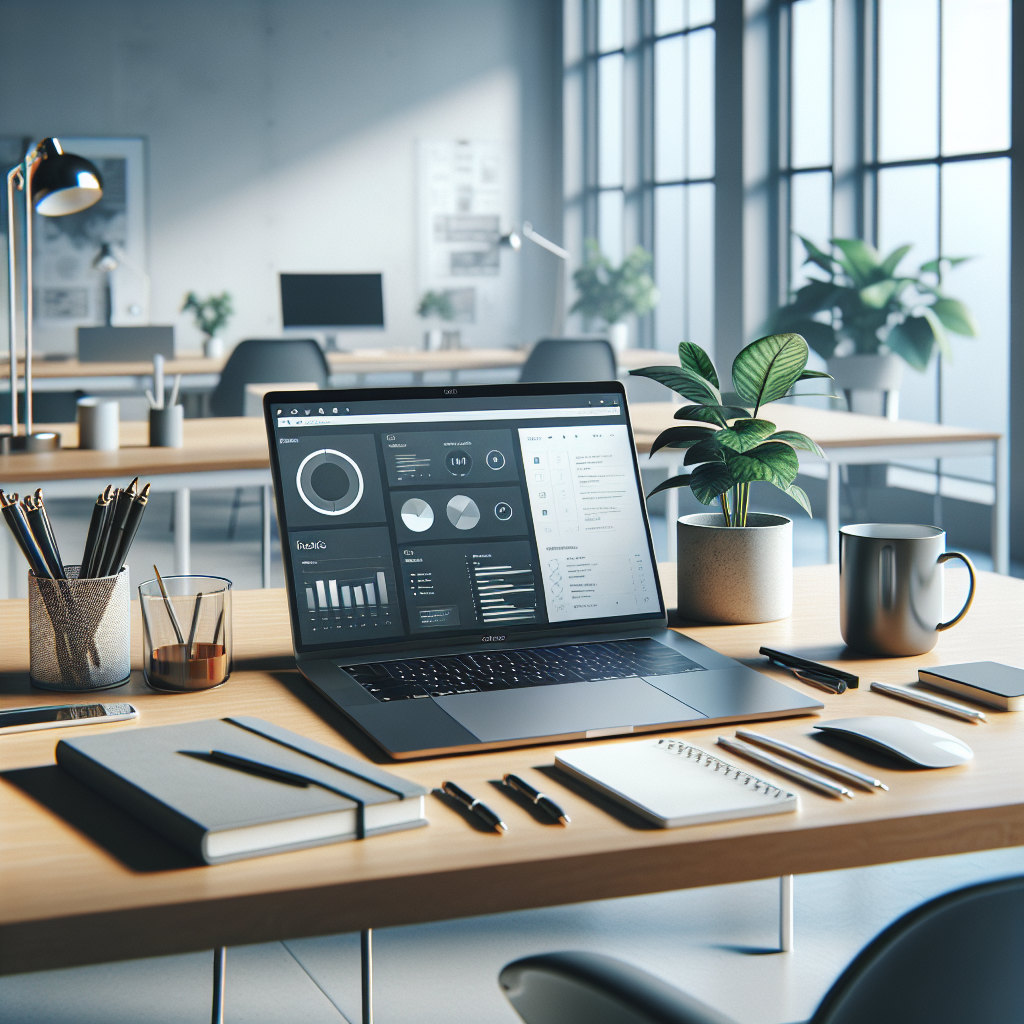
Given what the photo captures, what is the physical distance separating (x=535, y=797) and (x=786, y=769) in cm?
18

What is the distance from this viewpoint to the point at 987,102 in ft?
16.2

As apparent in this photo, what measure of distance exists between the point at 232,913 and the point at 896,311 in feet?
15.9

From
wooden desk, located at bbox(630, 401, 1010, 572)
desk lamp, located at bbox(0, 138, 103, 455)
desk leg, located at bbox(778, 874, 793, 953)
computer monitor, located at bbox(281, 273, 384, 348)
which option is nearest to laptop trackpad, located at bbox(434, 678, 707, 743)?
desk leg, located at bbox(778, 874, 793, 953)

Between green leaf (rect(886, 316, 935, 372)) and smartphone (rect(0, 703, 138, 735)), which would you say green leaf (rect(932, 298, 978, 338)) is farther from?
smartphone (rect(0, 703, 138, 735))

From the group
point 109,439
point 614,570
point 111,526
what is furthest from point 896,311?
point 111,526

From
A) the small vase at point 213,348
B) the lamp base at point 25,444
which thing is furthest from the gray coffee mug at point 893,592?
the small vase at point 213,348

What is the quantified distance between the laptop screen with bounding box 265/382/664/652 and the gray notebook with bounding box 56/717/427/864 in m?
0.27

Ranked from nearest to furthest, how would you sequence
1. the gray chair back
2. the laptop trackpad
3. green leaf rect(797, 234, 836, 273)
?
the laptop trackpad → the gray chair back → green leaf rect(797, 234, 836, 273)

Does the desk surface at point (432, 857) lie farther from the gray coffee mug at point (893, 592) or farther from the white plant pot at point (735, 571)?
the white plant pot at point (735, 571)

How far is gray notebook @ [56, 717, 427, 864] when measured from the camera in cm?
73

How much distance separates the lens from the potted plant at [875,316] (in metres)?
4.91

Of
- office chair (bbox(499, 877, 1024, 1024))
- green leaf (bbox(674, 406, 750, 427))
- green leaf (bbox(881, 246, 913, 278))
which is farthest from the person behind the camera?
green leaf (bbox(881, 246, 913, 278))

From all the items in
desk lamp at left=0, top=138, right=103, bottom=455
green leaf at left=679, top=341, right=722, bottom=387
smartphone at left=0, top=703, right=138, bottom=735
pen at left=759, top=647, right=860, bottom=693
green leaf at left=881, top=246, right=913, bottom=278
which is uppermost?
green leaf at left=881, top=246, right=913, bottom=278

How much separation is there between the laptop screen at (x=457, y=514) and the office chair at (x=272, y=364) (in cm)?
352
